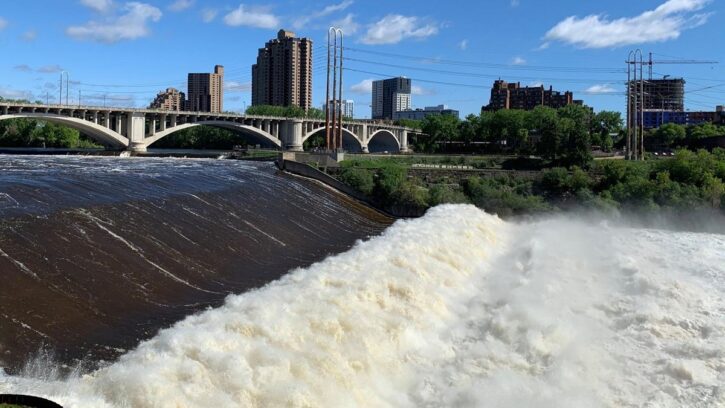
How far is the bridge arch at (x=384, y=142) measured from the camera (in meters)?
94.9

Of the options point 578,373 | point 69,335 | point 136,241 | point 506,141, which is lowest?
point 578,373

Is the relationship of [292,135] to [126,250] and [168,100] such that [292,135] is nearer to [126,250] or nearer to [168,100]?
[126,250]

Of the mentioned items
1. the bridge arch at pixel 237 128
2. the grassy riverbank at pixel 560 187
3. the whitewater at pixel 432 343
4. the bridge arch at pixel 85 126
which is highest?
the bridge arch at pixel 237 128

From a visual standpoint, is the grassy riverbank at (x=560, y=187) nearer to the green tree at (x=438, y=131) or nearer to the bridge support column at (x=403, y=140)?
the green tree at (x=438, y=131)

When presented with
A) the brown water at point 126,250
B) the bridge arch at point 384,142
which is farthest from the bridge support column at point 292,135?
the brown water at point 126,250

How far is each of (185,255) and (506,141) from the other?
8248cm

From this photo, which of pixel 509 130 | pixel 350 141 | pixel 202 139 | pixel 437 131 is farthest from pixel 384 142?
pixel 202 139

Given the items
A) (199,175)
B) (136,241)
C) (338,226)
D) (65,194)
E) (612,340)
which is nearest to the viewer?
(612,340)

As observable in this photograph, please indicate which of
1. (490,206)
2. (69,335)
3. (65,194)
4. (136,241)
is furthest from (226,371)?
(490,206)

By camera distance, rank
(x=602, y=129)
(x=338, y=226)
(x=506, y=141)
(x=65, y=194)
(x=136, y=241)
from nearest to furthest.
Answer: (x=136, y=241) → (x=65, y=194) → (x=338, y=226) → (x=602, y=129) → (x=506, y=141)

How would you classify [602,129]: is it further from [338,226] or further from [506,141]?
[338,226]

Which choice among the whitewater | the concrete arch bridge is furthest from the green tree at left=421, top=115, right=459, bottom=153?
the whitewater

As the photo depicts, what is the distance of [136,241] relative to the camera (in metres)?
16.5

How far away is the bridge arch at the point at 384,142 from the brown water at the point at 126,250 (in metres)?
65.0
